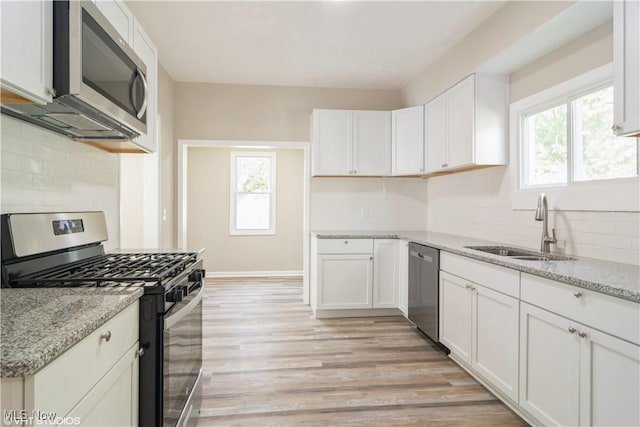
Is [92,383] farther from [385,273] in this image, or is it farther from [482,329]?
[385,273]

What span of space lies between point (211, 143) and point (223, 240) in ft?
7.42

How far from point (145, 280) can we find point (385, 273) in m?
2.82

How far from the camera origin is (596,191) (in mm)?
2104

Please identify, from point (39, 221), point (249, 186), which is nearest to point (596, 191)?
point (39, 221)

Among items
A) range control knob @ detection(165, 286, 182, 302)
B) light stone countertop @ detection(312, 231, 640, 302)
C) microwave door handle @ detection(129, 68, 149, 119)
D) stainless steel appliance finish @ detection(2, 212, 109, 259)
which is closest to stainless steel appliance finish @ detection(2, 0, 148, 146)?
microwave door handle @ detection(129, 68, 149, 119)

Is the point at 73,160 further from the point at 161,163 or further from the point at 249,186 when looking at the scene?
the point at 249,186

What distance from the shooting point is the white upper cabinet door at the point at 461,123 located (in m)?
2.90

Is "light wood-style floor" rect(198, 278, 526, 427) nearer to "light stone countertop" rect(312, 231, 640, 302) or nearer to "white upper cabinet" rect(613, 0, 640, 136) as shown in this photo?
"light stone countertop" rect(312, 231, 640, 302)

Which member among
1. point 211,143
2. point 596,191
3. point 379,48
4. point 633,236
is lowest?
point 633,236

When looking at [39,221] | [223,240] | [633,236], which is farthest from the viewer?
[223,240]

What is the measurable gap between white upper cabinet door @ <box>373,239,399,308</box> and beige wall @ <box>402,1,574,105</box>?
5.41 feet

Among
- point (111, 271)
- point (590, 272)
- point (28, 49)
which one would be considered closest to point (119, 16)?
point (28, 49)

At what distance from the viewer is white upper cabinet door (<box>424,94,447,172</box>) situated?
3.35 m

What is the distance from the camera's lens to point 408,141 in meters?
3.90
